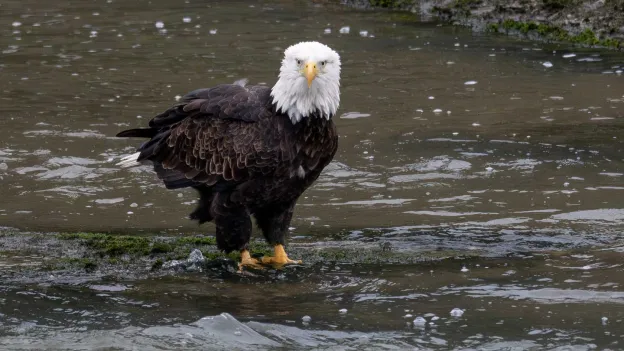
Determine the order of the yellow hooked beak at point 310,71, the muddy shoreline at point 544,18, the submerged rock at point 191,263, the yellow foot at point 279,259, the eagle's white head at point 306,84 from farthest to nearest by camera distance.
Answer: the muddy shoreline at point 544,18, the yellow foot at point 279,259, the submerged rock at point 191,263, the eagle's white head at point 306,84, the yellow hooked beak at point 310,71

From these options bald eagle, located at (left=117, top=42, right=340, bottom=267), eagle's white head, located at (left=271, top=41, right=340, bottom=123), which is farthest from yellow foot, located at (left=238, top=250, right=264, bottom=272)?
eagle's white head, located at (left=271, top=41, right=340, bottom=123)

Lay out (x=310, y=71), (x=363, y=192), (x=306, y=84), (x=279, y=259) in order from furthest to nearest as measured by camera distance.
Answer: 1. (x=363, y=192)
2. (x=279, y=259)
3. (x=306, y=84)
4. (x=310, y=71)

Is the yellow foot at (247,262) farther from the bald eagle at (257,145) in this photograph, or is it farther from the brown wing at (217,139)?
the brown wing at (217,139)

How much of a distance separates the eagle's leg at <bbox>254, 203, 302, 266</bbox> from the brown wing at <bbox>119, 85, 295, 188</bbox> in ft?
1.31

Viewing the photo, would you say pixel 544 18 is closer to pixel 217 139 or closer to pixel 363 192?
pixel 363 192

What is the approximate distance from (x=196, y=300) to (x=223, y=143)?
3.67 ft

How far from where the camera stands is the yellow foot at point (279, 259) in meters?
6.78

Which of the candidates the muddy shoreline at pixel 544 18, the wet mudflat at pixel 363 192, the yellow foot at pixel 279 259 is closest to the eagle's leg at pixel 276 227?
the yellow foot at pixel 279 259

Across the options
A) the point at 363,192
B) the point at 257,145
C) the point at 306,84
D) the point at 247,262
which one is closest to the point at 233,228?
the point at 247,262

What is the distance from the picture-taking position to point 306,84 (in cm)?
629

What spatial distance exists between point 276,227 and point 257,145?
2.34 feet

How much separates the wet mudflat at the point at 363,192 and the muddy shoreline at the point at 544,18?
1.41ft

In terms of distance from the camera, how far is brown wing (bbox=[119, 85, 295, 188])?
6.43m

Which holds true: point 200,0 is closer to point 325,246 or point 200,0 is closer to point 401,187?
point 401,187
